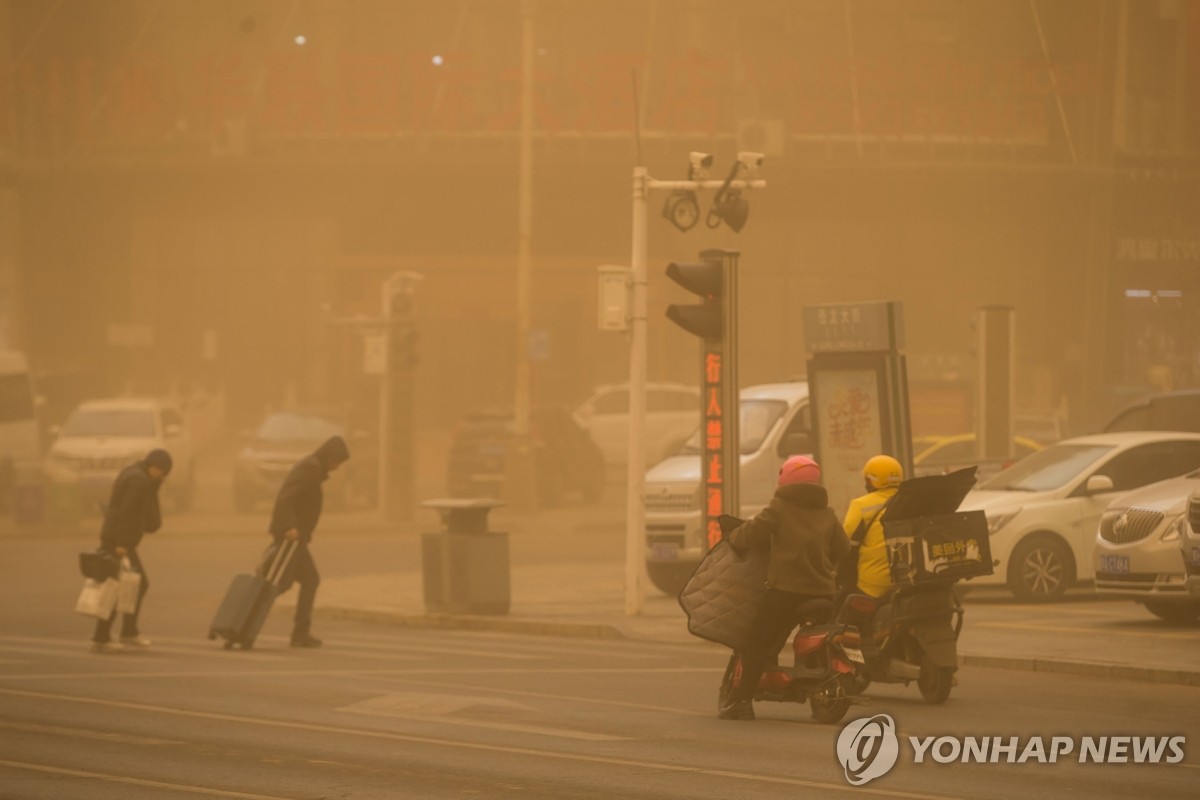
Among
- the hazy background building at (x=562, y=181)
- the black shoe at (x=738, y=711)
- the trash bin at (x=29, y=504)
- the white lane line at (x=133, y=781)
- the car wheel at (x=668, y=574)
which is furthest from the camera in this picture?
the hazy background building at (x=562, y=181)

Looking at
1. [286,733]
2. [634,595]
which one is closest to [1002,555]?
[634,595]

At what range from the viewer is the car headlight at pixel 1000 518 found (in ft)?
63.6

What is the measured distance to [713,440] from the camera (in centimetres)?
1817

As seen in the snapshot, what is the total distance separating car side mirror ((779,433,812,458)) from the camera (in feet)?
70.6

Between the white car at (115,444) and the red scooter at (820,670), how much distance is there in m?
22.4

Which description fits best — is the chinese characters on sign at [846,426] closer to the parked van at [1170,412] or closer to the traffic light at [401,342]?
the parked van at [1170,412]

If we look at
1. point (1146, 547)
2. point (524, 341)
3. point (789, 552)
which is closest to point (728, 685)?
point (789, 552)

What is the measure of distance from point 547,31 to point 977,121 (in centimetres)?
1112

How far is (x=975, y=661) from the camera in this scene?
1551 centimetres

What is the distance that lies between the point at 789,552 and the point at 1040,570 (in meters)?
8.85

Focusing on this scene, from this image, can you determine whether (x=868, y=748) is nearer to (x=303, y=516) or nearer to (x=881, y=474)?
(x=881, y=474)

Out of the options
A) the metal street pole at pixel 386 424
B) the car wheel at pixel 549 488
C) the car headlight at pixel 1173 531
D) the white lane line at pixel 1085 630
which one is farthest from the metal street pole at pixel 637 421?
the car wheel at pixel 549 488

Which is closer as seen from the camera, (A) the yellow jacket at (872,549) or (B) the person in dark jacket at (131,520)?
(A) the yellow jacket at (872,549)

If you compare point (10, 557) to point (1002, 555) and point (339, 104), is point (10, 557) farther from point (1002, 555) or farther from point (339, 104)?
point (339, 104)
